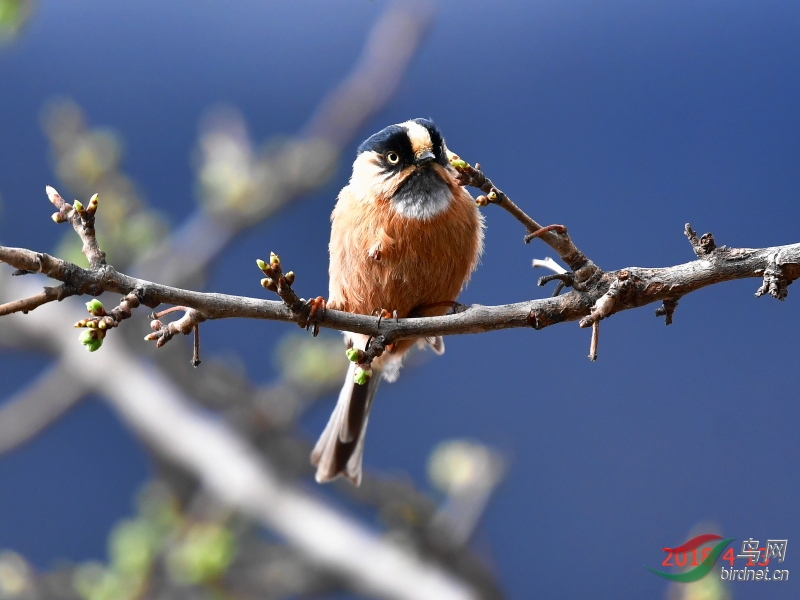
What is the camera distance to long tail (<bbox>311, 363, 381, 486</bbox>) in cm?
269

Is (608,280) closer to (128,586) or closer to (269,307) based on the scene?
(269,307)

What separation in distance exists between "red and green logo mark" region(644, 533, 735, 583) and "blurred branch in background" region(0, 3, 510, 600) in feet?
3.47

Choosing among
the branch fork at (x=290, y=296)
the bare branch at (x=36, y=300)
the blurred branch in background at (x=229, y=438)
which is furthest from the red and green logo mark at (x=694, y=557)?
the bare branch at (x=36, y=300)

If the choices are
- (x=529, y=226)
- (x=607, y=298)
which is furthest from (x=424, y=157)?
(x=607, y=298)

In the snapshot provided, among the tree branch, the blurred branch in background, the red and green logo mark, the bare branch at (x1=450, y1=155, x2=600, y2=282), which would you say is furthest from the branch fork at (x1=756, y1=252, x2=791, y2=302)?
the blurred branch in background

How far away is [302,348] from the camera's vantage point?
4.73 m

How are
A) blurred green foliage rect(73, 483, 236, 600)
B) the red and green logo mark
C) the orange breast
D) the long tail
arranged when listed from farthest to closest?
blurred green foliage rect(73, 483, 236, 600) → the red and green logo mark → the long tail → the orange breast

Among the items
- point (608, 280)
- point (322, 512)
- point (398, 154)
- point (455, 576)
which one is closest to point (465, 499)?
point (455, 576)

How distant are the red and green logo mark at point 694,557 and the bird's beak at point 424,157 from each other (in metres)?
1.74

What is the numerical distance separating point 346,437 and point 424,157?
105cm

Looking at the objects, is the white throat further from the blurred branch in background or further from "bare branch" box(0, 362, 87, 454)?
"bare branch" box(0, 362, 87, 454)

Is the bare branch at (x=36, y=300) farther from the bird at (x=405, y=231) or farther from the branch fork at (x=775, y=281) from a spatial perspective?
the branch fork at (x=775, y=281)

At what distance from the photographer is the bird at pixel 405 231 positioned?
2240 millimetres

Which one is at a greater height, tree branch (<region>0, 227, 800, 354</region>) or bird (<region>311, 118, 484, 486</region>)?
bird (<region>311, 118, 484, 486</region>)
